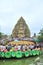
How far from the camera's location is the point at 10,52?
806 inches

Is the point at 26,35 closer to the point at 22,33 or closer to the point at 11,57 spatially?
the point at 22,33

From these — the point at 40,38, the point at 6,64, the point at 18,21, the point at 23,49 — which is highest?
the point at 18,21

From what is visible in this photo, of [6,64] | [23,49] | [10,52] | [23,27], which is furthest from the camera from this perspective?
[23,27]

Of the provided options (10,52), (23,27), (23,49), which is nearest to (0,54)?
(10,52)

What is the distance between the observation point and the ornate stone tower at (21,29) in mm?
31047

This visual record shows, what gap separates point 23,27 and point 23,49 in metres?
9.27

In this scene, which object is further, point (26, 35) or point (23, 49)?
point (26, 35)

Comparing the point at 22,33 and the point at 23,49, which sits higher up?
the point at 22,33

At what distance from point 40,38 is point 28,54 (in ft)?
32.7

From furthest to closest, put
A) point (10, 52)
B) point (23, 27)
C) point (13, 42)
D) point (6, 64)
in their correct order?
point (23, 27) → point (13, 42) → point (10, 52) → point (6, 64)

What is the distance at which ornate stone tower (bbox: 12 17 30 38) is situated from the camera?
31047 millimetres

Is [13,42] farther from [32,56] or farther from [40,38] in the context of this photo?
[40,38]

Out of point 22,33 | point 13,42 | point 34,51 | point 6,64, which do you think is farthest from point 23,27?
point 6,64

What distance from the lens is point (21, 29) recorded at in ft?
102
